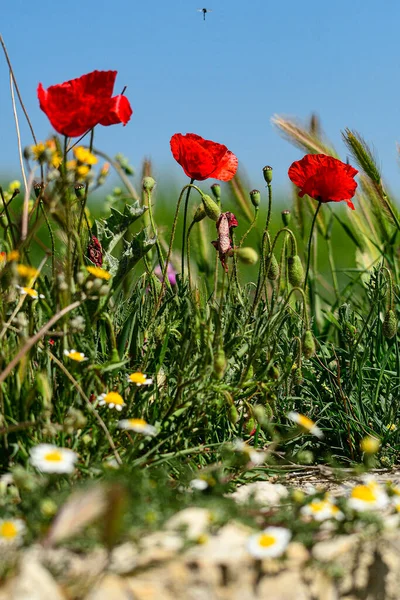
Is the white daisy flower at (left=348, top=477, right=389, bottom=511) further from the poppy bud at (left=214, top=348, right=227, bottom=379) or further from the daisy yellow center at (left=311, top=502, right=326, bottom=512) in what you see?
the poppy bud at (left=214, top=348, right=227, bottom=379)

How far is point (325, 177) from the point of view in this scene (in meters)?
1.74

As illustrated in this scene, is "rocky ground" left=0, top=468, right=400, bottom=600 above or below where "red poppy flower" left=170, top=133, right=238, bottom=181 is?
below

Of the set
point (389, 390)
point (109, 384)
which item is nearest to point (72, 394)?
point (109, 384)

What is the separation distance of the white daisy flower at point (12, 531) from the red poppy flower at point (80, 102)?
758mm

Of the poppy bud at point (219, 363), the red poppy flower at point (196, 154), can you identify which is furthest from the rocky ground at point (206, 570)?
the red poppy flower at point (196, 154)

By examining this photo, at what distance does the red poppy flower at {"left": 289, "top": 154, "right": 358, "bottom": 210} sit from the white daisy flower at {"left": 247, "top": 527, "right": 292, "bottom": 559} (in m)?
0.93

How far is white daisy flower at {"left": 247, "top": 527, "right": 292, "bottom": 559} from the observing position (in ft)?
3.29

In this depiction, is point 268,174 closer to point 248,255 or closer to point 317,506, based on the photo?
point 248,255

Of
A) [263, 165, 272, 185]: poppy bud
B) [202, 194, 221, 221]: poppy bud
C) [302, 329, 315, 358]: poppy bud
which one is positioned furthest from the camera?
[263, 165, 272, 185]: poppy bud

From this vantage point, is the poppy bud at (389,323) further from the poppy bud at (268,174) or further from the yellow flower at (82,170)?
the yellow flower at (82,170)

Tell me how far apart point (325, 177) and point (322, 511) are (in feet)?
2.89

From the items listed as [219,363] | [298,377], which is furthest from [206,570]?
[298,377]

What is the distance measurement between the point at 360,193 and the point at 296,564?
5.24ft

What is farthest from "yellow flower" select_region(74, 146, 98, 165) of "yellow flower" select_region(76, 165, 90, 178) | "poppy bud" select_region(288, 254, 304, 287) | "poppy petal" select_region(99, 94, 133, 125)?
"poppy bud" select_region(288, 254, 304, 287)
